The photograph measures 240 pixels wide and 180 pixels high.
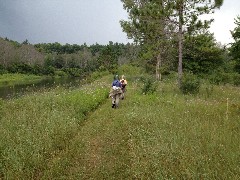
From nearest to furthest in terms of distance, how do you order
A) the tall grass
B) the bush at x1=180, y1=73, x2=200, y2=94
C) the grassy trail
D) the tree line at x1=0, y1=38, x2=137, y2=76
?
the grassy trail < the tall grass < the bush at x1=180, y1=73, x2=200, y2=94 < the tree line at x1=0, y1=38, x2=137, y2=76

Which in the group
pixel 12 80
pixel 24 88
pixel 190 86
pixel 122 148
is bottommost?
pixel 12 80

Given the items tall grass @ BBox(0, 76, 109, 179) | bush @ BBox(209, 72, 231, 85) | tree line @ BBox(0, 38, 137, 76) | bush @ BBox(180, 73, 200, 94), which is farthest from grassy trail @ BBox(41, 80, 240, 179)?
tree line @ BBox(0, 38, 137, 76)

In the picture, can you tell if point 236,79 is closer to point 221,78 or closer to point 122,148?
point 221,78

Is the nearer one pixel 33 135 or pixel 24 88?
pixel 33 135

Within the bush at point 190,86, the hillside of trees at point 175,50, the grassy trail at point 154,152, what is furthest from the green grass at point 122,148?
the hillside of trees at point 175,50

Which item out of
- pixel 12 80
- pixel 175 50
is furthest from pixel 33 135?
pixel 12 80

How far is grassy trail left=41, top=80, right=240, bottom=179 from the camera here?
19.0 feet

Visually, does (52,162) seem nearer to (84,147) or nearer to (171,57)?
(84,147)

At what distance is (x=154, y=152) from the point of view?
6.73m

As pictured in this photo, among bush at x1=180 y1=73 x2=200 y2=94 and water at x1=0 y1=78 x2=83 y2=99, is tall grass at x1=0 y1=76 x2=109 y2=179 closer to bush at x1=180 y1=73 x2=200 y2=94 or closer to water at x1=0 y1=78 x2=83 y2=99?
water at x1=0 y1=78 x2=83 y2=99

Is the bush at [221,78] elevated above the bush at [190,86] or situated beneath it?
situated beneath

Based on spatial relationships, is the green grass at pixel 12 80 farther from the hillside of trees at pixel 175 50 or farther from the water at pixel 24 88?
the hillside of trees at pixel 175 50

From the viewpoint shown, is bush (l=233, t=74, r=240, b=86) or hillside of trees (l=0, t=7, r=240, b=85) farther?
bush (l=233, t=74, r=240, b=86)

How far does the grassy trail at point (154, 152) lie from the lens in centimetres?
580
